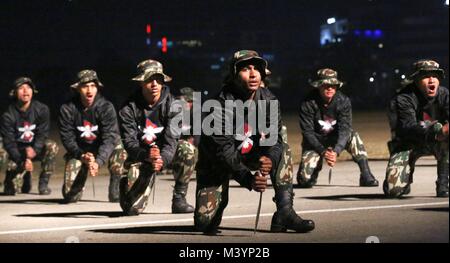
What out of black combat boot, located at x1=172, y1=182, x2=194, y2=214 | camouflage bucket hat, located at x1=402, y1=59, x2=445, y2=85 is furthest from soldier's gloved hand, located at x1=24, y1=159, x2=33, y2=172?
camouflage bucket hat, located at x1=402, y1=59, x2=445, y2=85

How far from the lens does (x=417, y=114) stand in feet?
41.3

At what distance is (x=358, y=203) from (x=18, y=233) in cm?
424

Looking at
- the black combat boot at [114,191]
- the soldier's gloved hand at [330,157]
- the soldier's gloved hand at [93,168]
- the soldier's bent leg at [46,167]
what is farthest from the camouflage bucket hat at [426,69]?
the soldier's bent leg at [46,167]

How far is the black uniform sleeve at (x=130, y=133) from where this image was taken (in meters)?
11.5

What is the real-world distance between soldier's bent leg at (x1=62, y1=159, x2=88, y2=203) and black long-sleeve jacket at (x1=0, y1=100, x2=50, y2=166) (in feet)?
6.17

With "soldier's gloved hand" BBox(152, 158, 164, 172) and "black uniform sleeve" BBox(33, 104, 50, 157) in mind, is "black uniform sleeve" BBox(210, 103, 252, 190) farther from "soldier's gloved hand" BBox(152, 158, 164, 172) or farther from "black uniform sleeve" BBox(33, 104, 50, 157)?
"black uniform sleeve" BBox(33, 104, 50, 157)

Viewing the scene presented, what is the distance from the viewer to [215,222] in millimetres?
9625

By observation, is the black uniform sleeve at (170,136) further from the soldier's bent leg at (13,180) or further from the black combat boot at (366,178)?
the soldier's bent leg at (13,180)

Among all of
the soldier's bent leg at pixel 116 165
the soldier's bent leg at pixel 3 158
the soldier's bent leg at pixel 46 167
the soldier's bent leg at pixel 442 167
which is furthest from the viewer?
the soldier's bent leg at pixel 3 158

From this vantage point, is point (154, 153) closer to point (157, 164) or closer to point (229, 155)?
point (157, 164)

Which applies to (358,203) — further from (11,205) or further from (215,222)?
(11,205)

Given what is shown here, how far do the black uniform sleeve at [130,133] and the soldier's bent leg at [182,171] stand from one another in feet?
2.22

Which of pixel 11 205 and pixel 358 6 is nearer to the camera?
pixel 11 205

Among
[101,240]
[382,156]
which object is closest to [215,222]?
[101,240]
